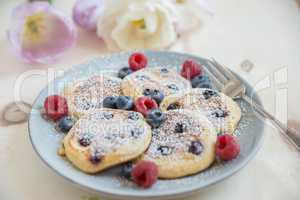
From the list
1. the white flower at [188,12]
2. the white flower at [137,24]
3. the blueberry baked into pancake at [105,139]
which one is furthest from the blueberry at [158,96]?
the white flower at [188,12]

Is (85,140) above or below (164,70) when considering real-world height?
below

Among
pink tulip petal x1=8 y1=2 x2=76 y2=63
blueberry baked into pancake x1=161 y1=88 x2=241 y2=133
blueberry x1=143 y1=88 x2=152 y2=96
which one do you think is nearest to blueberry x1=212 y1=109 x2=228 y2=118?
blueberry baked into pancake x1=161 y1=88 x2=241 y2=133

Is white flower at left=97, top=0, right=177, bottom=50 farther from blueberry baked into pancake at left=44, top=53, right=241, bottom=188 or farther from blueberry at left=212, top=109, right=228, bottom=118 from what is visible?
blueberry at left=212, top=109, right=228, bottom=118

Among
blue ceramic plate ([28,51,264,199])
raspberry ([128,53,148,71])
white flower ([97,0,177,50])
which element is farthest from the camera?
white flower ([97,0,177,50])

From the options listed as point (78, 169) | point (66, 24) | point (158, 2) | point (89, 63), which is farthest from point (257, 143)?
point (66, 24)

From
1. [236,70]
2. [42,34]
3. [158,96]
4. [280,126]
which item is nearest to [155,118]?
[158,96]

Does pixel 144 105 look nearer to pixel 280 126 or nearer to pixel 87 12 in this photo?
pixel 280 126
